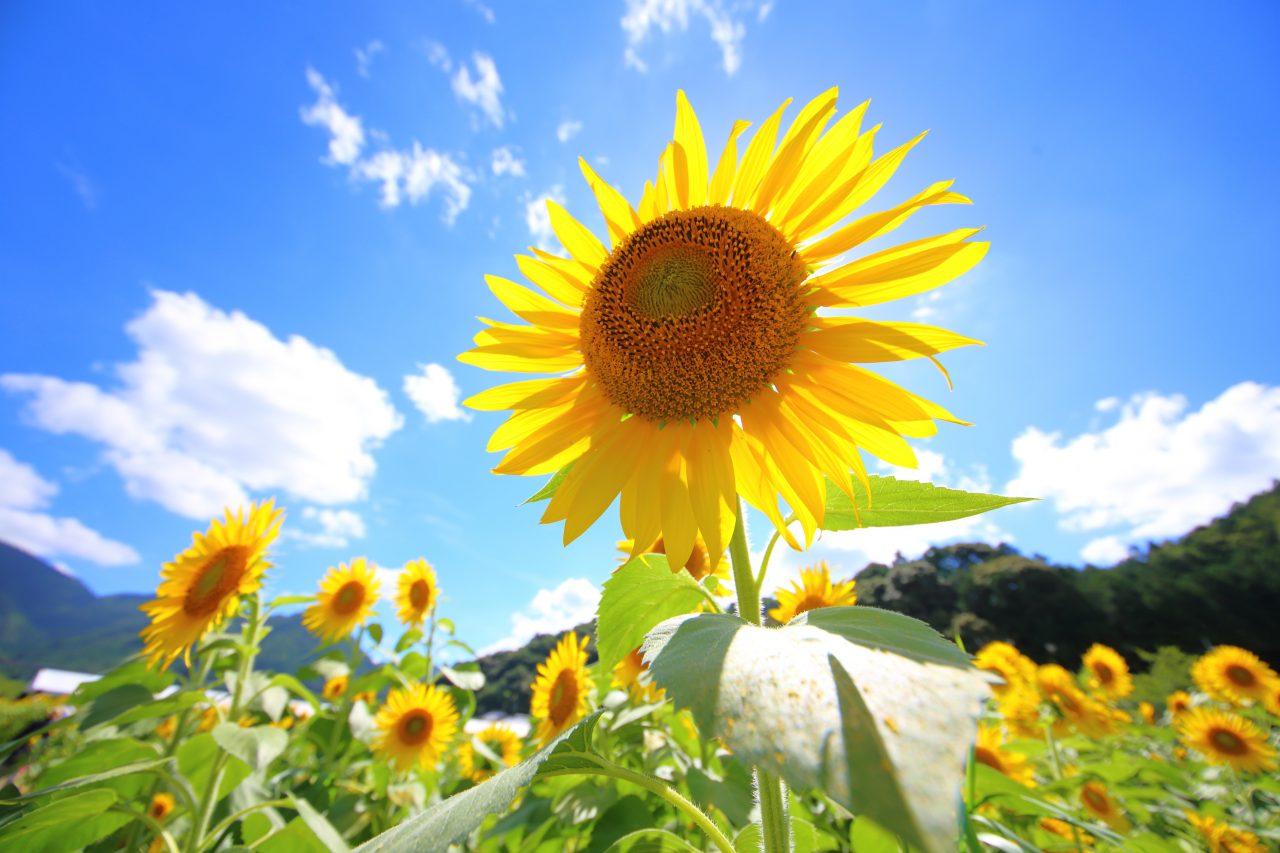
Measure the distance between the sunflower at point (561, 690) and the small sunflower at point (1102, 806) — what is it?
3.34 meters

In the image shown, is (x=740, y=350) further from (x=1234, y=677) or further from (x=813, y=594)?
(x=1234, y=677)

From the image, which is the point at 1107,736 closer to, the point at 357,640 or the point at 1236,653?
the point at 1236,653

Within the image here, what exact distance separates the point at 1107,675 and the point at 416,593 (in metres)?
7.68

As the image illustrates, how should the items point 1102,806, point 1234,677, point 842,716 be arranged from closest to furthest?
point 842,716
point 1102,806
point 1234,677

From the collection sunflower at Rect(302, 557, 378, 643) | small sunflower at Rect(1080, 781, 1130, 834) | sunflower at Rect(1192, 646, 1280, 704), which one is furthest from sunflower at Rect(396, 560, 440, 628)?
sunflower at Rect(1192, 646, 1280, 704)

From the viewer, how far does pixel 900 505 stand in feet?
4.16

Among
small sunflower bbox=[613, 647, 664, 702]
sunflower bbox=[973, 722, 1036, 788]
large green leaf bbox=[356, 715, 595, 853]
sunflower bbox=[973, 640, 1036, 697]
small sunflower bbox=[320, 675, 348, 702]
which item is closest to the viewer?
large green leaf bbox=[356, 715, 595, 853]

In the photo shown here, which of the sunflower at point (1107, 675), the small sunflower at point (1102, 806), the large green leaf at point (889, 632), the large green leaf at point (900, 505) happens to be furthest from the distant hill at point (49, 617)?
the large green leaf at point (889, 632)

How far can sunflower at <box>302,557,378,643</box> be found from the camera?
4559mm

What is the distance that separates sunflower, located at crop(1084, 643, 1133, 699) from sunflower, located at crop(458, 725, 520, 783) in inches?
248

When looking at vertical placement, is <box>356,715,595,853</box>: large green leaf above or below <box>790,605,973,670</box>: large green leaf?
below

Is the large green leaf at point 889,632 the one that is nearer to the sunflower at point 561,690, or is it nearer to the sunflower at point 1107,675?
the sunflower at point 561,690

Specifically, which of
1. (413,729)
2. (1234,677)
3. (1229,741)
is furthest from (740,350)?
(1234,677)

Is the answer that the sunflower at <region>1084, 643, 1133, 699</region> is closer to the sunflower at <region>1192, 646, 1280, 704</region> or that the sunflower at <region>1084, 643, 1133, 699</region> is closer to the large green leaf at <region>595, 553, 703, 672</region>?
the sunflower at <region>1192, 646, 1280, 704</region>
